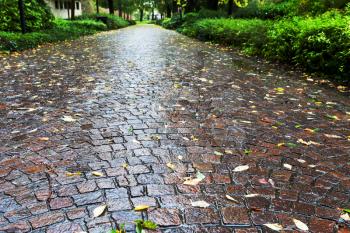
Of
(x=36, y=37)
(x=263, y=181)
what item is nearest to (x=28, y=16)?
(x=36, y=37)

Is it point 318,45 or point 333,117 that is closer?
point 333,117

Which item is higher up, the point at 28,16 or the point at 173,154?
the point at 28,16

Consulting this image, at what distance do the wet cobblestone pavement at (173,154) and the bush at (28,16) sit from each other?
9686mm

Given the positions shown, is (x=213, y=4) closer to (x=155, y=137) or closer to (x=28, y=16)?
(x=28, y=16)

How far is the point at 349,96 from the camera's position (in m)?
6.48

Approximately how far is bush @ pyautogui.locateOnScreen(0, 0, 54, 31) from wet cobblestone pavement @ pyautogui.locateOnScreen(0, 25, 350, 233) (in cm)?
969

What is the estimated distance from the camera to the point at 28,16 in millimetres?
17016

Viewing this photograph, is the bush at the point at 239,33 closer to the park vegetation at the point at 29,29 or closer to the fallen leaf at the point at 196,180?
the park vegetation at the point at 29,29

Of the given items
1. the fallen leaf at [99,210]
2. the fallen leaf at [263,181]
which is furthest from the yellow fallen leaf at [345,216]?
the fallen leaf at [99,210]

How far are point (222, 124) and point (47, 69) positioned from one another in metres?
5.78

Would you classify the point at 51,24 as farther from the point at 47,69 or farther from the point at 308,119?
the point at 308,119

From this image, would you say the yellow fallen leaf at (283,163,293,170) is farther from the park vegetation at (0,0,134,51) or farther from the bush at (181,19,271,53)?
the park vegetation at (0,0,134,51)

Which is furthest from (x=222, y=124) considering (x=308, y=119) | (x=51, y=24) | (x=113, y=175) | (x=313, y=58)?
(x=51, y=24)

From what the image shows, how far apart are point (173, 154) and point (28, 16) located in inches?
634
